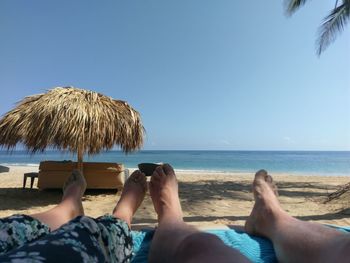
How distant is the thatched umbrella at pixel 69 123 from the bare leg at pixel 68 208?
3056 mm

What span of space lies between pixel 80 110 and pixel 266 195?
393 cm

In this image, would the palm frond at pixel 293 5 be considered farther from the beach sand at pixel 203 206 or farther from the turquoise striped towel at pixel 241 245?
the turquoise striped towel at pixel 241 245

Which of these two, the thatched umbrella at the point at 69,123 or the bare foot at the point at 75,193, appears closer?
the bare foot at the point at 75,193

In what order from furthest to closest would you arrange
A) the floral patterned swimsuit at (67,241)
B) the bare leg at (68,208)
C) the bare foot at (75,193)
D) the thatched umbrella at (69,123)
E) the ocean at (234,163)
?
1. the ocean at (234,163)
2. the thatched umbrella at (69,123)
3. the bare foot at (75,193)
4. the bare leg at (68,208)
5. the floral patterned swimsuit at (67,241)

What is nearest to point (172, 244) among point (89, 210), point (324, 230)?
point (324, 230)

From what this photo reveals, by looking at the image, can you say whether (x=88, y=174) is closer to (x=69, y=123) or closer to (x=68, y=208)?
(x=69, y=123)

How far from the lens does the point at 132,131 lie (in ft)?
18.6

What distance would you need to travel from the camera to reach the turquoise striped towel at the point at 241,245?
4.67 feet

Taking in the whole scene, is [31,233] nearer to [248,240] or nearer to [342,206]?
[248,240]

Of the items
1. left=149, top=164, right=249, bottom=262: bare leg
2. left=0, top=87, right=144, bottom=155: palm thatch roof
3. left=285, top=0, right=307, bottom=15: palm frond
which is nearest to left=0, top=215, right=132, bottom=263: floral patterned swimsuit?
left=149, top=164, right=249, bottom=262: bare leg

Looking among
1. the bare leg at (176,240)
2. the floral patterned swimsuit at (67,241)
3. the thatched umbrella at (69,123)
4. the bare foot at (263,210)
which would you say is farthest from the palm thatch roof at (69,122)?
the floral patterned swimsuit at (67,241)

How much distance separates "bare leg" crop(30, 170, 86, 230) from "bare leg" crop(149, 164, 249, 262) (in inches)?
16.4

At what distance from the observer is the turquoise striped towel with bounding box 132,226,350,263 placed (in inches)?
56.0

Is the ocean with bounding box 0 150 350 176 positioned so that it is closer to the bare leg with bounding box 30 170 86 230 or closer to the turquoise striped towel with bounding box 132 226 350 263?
the bare leg with bounding box 30 170 86 230
